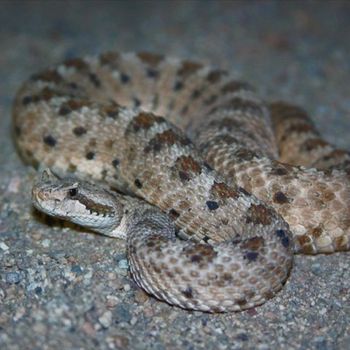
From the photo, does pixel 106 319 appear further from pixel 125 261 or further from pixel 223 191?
pixel 223 191

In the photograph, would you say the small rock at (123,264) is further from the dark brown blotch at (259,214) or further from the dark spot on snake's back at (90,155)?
the dark spot on snake's back at (90,155)

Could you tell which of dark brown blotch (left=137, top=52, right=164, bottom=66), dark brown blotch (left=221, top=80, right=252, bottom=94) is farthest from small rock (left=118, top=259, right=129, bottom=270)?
dark brown blotch (left=137, top=52, right=164, bottom=66)

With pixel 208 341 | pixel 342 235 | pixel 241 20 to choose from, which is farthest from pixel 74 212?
pixel 241 20

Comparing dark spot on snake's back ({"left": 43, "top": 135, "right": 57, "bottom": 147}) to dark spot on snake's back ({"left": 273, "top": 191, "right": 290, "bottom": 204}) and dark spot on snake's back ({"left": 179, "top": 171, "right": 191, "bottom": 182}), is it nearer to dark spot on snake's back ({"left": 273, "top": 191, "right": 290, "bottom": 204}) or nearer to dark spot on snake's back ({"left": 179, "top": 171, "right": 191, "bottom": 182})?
dark spot on snake's back ({"left": 179, "top": 171, "right": 191, "bottom": 182})

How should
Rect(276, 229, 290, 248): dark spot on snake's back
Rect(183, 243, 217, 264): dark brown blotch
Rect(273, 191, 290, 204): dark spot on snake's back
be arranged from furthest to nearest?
Rect(273, 191, 290, 204): dark spot on snake's back < Rect(276, 229, 290, 248): dark spot on snake's back < Rect(183, 243, 217, 264): dark brown blotch

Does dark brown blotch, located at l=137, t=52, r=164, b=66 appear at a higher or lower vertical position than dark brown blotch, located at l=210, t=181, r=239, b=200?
lower

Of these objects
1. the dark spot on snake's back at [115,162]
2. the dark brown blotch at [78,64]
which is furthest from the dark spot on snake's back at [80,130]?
the dark brown blotch at [78,64]

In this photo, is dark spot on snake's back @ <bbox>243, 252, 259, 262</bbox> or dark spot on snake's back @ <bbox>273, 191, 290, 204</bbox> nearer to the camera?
dark spot on snake's back @ <bbox>243, 252, 259, 262</bbox>

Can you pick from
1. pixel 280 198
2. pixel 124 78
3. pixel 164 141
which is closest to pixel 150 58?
pixel 124 78
